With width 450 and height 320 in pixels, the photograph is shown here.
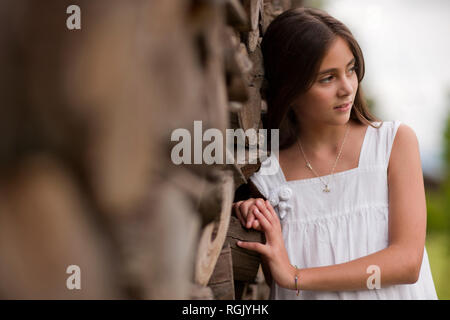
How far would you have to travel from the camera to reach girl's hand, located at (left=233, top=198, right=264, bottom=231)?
1475 mm

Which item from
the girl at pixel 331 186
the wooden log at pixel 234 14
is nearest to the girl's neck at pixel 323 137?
the girl at pixel 331 186

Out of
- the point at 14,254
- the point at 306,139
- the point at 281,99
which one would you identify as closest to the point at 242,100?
the point at 14,254

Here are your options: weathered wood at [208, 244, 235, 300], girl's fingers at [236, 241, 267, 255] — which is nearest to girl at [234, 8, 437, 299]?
girl's fingers at [236, 241, 267, 255]

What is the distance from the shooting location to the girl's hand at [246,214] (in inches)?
58.1

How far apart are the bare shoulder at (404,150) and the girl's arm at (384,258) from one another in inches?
3.6

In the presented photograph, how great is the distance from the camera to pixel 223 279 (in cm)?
124

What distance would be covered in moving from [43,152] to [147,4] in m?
0.21

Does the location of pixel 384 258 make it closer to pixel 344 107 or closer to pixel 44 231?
pixel 344 107

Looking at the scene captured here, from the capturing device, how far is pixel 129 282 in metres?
0.57

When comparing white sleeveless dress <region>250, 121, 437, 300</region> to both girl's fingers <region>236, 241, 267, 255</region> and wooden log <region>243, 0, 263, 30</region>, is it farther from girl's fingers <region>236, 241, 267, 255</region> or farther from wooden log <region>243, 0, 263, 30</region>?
wooden log <region>243, 0, 263, 30</region>

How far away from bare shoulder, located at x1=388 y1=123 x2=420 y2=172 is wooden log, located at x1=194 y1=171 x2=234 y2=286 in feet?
2.38

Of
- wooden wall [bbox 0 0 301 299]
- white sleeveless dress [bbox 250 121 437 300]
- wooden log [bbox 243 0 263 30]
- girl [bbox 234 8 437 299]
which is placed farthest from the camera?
white sleeveless dress [bbox 250 121 437 300]

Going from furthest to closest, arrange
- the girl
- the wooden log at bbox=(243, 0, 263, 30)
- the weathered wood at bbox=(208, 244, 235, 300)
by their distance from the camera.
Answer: the girl
the wooden log at bbox=(243, 0, 263, 30)
the weathered wood at bbox=(208, 244, 235, 300)

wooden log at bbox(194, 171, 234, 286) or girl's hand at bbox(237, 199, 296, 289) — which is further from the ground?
wooden log at bbox(194, 171, 234, 286)
